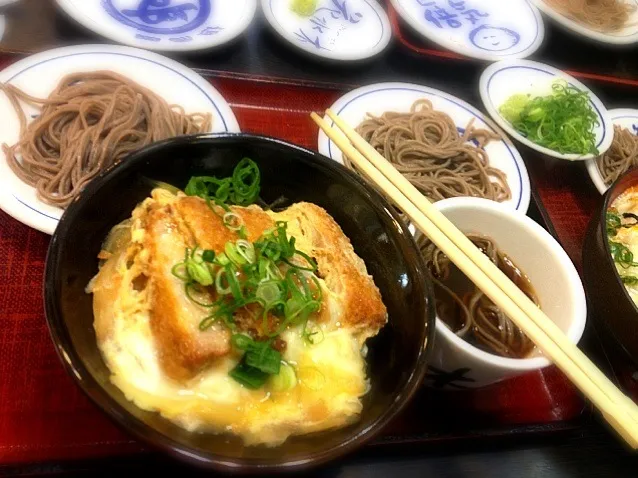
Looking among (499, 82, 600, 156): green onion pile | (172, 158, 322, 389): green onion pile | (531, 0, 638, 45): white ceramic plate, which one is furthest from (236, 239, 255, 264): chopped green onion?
(531, 0, 638, 45): white ceramic plate

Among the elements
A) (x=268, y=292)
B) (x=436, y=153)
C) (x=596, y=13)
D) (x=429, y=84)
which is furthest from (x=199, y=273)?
(x=596, y=13)

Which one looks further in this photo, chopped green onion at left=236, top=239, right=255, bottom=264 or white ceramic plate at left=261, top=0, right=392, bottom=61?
white ceramic plate at left=261, top=0, right=392, bottom=61

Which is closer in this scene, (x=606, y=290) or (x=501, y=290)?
(x=501, y=290)

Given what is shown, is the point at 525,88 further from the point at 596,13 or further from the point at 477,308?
the point at 477,308

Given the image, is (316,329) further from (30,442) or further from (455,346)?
(30,442)

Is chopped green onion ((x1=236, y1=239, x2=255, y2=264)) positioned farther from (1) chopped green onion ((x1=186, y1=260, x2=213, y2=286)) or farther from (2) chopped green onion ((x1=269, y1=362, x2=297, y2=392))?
(2) chopped green onion ((x1=269, y1=362, x2=297, y2=392))
